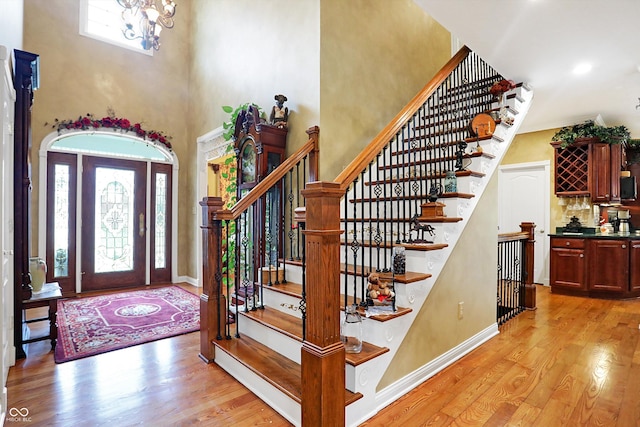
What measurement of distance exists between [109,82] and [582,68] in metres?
6.51

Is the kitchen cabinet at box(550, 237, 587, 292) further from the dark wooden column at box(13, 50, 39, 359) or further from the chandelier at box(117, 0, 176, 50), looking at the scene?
the dark wooden column at box(13, 50, 39, 359)

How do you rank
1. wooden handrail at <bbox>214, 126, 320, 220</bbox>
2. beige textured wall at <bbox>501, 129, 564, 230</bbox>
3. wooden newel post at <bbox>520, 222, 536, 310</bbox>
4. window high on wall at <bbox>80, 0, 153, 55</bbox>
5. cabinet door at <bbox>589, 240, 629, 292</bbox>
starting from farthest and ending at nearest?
beige textured wall at <bbox>501, 129, 564, 230</bbox>
window high on wall at <bbox>80, 0, 153, 55</bbox>
cabinet door at <bbox>589, 240, 629, 292</bbox>
wooden newel post at <bbox>520, 222, 536, 310</bbox>
wooden handrail at <bbox>214, 126, 320, 220</bbox>

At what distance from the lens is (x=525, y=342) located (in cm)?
320

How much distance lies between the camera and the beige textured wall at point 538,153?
5883 millimetres

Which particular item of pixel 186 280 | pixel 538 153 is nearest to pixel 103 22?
pixel 186 280

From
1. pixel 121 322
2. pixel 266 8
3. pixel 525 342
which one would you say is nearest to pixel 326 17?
pixel 266 8

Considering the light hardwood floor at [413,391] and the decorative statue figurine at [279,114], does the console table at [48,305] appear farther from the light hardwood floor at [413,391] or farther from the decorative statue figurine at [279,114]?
the decorative statue figurine at [279,114]

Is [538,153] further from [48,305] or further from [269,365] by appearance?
[48,305]

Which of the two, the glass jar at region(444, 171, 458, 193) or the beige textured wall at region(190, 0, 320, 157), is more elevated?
the beige textured wall at region(190, 0, 320, 157)

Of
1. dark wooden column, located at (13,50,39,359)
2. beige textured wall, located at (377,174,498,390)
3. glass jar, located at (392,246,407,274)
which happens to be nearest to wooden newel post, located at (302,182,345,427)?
beige textured wall, located at (377,174,498,390)

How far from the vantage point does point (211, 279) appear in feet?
9.07

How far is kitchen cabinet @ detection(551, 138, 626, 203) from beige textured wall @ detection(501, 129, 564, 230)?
0.96 feet

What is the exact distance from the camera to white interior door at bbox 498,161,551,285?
5984 mm

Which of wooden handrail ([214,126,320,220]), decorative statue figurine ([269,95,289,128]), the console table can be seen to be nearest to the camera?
wooden handrail ([214,126,320,220])
